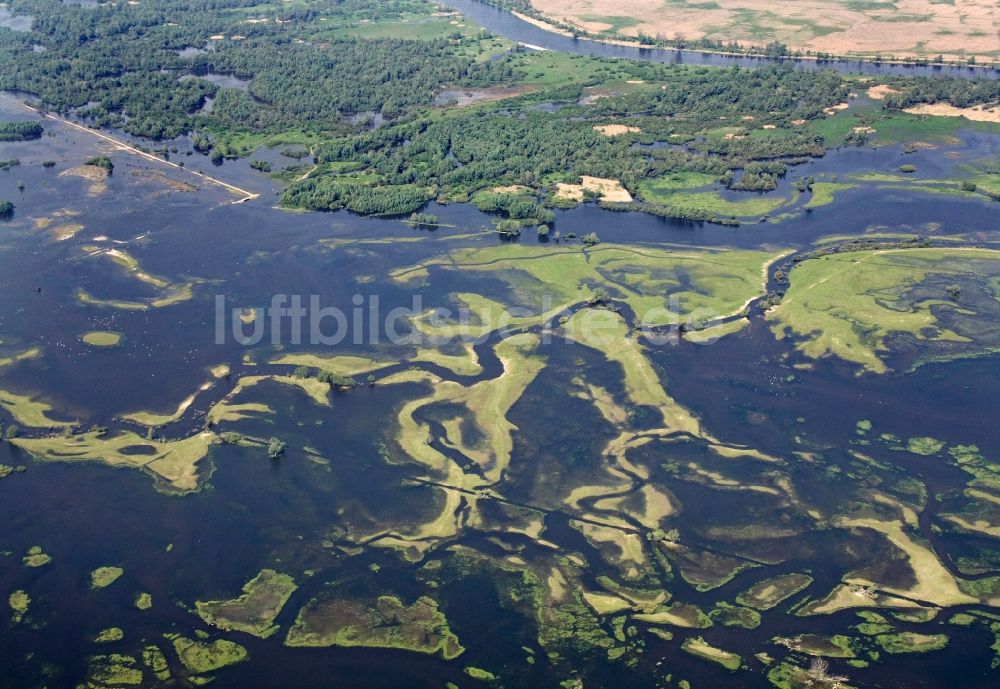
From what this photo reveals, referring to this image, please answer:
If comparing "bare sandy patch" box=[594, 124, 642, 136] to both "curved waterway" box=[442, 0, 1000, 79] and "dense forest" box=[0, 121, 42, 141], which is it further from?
"dense forest" box=[0, 121, 42, 141]

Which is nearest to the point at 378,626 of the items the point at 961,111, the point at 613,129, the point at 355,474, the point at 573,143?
the point at 355,474

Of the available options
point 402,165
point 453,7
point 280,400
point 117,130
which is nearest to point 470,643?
point 280,400

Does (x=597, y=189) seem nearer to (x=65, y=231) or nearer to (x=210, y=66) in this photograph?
(x=65, y=231)

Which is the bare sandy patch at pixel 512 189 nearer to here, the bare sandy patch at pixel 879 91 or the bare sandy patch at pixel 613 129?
the bare sandy patch at pixel 613 129

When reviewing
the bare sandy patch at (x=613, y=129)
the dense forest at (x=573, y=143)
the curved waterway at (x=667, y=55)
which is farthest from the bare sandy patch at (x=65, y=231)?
the curved waterway at (x=667, y=55)

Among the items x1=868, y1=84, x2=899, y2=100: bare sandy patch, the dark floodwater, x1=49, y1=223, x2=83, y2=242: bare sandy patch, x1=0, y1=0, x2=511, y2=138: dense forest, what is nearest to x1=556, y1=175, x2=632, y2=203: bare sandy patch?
the dark floodwater
